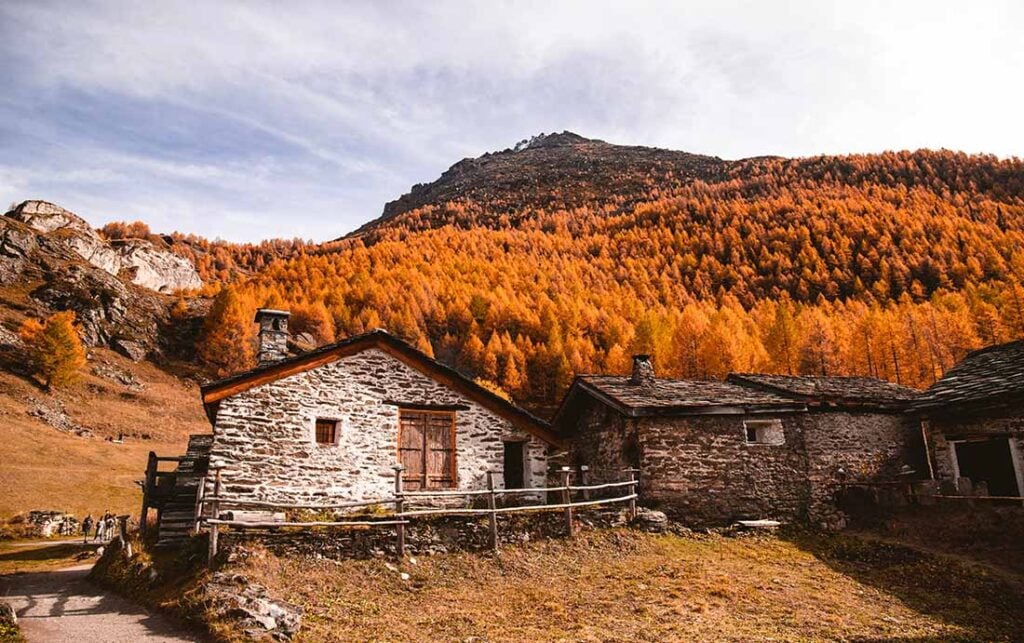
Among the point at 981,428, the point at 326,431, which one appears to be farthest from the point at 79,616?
the point at 981,428

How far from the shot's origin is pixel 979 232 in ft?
386

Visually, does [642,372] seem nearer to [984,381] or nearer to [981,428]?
[981,428]

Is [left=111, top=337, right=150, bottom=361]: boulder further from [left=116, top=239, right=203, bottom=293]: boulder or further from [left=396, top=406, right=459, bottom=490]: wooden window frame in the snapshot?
[left=396, top=406, right=459, bottom=490]: wooden window frame

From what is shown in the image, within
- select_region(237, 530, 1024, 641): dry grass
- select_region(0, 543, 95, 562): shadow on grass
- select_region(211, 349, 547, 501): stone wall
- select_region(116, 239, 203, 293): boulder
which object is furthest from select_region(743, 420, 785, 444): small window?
select_region(116, 239, 203, 293): boulder

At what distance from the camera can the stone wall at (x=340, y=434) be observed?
15.7 meters

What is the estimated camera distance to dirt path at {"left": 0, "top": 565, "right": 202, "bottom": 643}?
32.8 feet

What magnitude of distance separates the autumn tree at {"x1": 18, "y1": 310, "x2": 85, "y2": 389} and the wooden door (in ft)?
177

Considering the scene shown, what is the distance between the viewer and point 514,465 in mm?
20469

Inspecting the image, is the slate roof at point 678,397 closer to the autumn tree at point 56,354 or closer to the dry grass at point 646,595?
the dry grass at point 646,595

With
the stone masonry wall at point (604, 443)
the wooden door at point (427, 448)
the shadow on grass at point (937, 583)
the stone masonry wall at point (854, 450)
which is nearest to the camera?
the shadow on grass at point (937, 583)

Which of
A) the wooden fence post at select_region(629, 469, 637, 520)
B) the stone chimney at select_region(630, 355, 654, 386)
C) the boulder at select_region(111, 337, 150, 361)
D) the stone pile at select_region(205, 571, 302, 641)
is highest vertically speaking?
the boulder at select_region(111, 337, 150, 361)

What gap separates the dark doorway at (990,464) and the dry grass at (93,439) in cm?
3852

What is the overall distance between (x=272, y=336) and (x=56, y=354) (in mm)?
51143

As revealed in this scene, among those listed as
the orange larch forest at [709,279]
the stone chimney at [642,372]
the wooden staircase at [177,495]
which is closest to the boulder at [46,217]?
the orange larch forest at [709,279]
